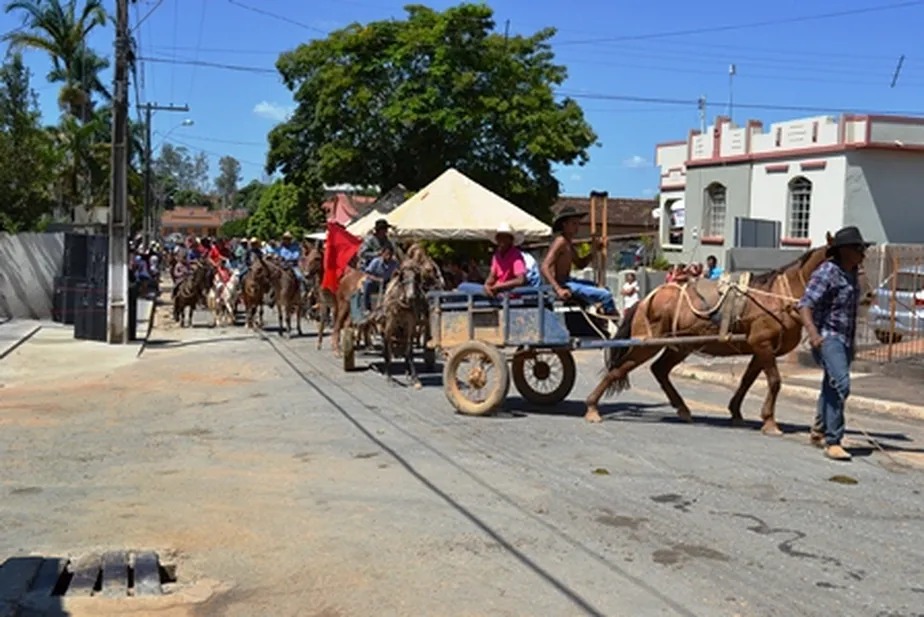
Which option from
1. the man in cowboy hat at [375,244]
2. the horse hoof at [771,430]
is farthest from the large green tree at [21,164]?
the horse hoof at [771,430]

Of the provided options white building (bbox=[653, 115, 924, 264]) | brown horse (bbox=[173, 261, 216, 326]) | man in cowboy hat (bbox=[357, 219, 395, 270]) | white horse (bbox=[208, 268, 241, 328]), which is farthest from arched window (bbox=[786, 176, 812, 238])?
man in cowboy hat (bbox=[357, 219, 395, 270])

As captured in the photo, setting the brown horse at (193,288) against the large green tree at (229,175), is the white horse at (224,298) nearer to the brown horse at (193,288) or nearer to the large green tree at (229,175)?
the brown horse at (193,288)

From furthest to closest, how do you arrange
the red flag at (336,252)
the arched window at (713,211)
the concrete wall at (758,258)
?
the arched window at (713,211) → the concrete wall at (758,258) → the red flag at (336,252)

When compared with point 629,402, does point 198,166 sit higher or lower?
higher

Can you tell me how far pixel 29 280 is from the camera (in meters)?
25.6

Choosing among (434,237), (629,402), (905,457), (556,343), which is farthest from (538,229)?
(905,457)

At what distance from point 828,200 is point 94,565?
28.2m

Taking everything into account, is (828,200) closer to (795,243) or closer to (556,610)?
(795,243)

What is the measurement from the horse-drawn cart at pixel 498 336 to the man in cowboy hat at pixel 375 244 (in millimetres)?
4383

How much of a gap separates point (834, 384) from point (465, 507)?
371 centimetres

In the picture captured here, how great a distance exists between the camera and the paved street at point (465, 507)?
579 centimetres

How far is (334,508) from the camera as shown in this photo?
7527 mm

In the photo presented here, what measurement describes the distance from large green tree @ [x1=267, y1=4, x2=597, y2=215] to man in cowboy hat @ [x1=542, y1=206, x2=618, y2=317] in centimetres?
2186

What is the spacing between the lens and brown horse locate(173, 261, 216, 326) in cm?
2627
